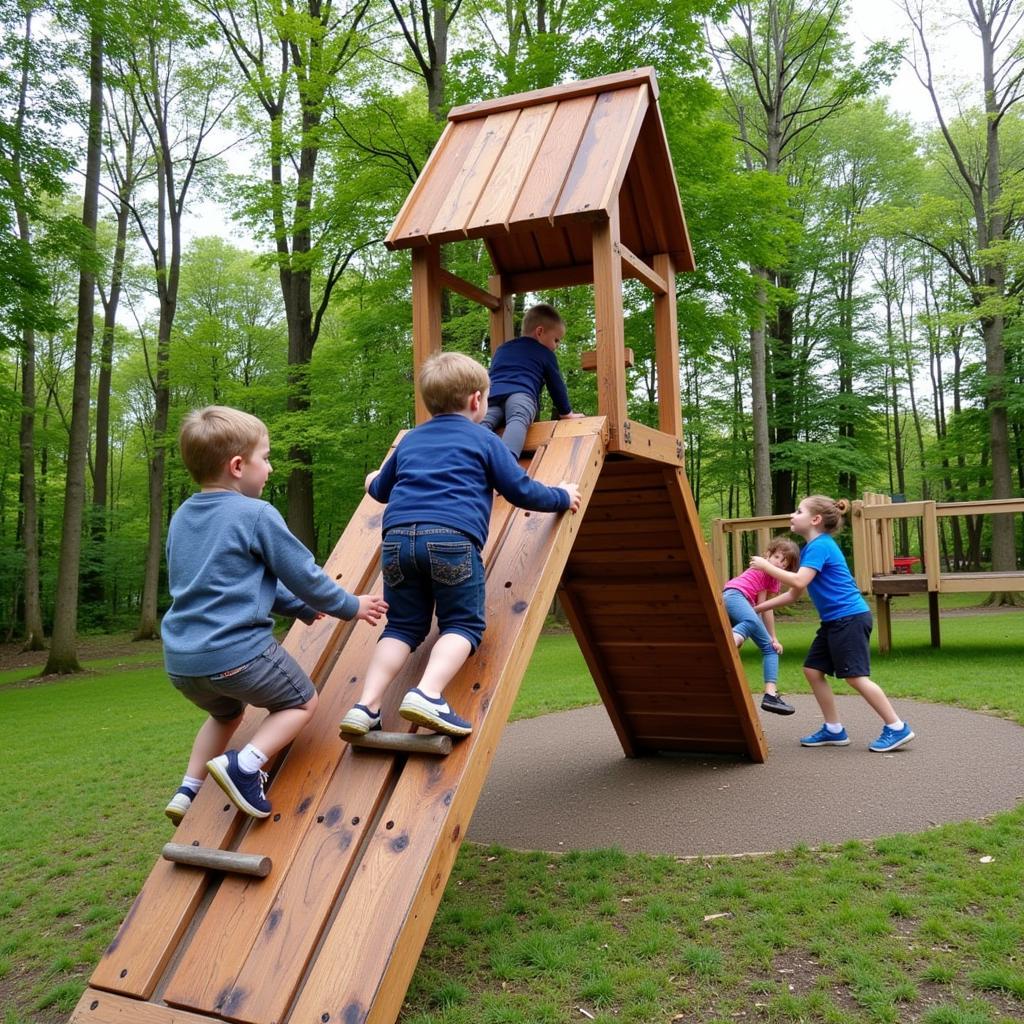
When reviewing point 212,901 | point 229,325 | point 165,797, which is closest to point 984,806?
point 212,901

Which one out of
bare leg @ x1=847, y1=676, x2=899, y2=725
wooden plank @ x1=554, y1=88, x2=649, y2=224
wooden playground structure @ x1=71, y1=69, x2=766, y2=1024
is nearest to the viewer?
wooden playground structure @ x1=71, y1=69, x2=766, y2=1024

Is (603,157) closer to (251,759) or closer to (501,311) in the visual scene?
(501,311)

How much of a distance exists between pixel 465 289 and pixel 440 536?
288 centimetres

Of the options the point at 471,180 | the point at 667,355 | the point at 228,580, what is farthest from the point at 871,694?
the point at 228,580

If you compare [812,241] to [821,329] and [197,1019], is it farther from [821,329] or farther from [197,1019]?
[197,1019]

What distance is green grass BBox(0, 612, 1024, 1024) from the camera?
2.78m

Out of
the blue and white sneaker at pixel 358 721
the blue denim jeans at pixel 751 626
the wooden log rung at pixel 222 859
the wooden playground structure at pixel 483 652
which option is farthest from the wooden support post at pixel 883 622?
the wooden log rung at pixel 222 859

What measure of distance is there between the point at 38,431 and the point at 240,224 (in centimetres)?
1208

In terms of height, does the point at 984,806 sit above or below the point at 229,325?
below

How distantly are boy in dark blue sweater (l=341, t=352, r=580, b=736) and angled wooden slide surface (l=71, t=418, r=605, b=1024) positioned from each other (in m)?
0.16

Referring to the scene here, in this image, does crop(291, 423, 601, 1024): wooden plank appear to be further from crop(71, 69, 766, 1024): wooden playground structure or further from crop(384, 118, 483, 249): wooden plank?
crop(384, 118, 483, 249): wooden plank

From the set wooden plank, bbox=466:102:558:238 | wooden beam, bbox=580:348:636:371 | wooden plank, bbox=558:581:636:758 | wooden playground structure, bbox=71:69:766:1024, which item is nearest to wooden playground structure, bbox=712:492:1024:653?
wooden plank, bbox=558:581:636:758

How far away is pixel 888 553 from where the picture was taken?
38.0ft

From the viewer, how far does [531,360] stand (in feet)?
15.0
